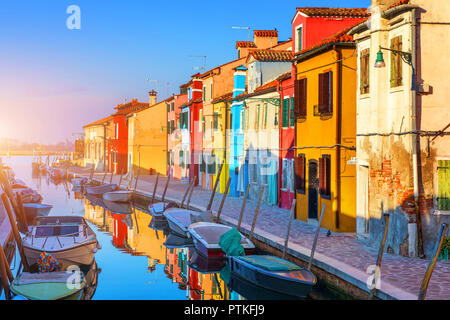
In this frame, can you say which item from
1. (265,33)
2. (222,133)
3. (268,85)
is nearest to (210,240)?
(268,85)

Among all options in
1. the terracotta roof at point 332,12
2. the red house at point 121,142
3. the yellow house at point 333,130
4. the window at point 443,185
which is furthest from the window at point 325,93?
the red house at point 121,142

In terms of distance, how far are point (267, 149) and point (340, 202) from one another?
10.8m

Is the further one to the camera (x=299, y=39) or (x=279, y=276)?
(x=299, y=39)

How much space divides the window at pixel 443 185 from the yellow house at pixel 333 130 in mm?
3990

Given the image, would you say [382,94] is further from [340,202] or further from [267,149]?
[267,149]

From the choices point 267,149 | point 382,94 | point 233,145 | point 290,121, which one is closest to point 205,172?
point 233,145

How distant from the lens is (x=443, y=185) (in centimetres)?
1595

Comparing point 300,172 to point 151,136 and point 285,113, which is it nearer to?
point 285,113

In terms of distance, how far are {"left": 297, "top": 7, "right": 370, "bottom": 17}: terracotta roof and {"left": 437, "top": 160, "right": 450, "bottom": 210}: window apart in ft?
35.8

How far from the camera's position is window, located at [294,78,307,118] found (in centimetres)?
2399

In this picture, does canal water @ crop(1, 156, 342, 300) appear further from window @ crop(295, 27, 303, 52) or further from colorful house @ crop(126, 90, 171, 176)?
colorful house @ crop(126, 90, 171, 176)

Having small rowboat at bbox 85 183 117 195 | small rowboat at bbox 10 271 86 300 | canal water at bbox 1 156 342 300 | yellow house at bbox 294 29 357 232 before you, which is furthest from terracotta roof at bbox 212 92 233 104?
small rowboat at bbox 10 271 86 300

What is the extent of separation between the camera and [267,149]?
103 ft

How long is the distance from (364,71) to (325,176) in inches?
198
